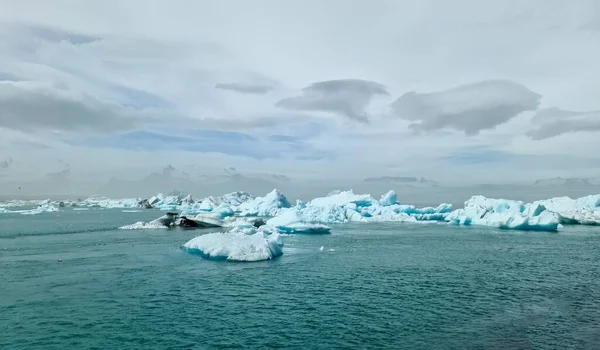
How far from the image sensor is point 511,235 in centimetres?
5544

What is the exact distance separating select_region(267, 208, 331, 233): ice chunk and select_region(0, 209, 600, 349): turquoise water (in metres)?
14.6

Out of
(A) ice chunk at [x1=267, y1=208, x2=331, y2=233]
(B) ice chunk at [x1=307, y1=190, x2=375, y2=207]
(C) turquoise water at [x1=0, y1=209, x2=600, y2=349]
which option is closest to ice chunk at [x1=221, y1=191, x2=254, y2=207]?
(B) ice chunk at [x1=307, y1=190, x2=375, y2=207]

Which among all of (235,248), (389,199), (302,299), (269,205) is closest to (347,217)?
(389,199)

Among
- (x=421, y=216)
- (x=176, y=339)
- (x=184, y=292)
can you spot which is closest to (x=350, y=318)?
(x=176, y=339)

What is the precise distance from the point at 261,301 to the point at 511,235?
1757 inches

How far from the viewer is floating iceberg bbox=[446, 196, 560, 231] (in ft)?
201

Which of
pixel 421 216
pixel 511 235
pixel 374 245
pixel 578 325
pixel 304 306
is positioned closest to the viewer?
pixel 578 325

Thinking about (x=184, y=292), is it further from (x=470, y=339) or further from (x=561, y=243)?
(x=561, y=243)

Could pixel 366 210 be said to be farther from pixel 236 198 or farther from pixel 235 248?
pixel 235 248

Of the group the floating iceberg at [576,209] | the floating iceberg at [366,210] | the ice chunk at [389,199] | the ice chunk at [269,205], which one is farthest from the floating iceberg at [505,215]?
the ice chunk at [269,205]

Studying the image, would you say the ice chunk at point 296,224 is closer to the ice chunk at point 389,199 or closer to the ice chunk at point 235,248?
the ice chunk at point 235,248

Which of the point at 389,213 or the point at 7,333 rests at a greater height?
the point at 389,213

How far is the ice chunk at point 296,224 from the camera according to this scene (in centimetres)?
5547

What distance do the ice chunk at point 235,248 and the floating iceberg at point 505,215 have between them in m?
43.1
